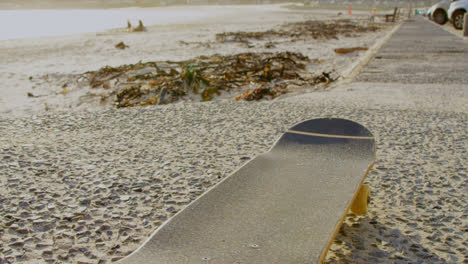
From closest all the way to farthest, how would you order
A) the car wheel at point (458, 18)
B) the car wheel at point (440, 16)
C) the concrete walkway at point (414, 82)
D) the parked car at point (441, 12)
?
the concrete walkway at point (414, 82) < the car wheel at point (458, 18) < the parked car at point (441, 12) < the car wheel at point (440, 16)

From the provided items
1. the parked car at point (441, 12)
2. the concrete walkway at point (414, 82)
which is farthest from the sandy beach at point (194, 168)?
the parked car at point (441, 12)

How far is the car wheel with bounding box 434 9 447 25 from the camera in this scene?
15.9 meters

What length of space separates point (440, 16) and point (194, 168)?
57.1ft

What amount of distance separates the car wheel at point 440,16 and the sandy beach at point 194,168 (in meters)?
13.9

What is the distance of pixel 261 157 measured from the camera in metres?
1.86

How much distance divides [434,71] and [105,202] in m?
4.85

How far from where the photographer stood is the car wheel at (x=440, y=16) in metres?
15.9

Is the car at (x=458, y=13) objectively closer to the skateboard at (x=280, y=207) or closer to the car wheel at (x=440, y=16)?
the car wheel at (x=440, y=16)

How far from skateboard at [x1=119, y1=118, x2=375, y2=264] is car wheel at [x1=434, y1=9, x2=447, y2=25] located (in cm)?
1673

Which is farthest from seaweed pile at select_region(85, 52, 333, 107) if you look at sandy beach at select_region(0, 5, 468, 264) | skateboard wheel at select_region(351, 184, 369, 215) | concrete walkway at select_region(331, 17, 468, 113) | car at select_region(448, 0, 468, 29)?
car at select_region(448, 0, 468, 29)

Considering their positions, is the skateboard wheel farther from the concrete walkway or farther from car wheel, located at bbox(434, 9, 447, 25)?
car wheel, located at bbox(434, 9, 447, 25)

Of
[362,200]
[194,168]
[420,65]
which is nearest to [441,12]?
[420,65]

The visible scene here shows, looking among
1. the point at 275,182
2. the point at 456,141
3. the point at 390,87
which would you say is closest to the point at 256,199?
the point at 275,182

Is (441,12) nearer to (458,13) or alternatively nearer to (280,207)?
(458,13)
